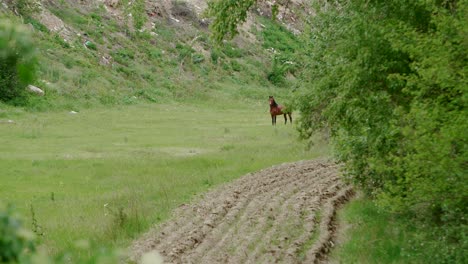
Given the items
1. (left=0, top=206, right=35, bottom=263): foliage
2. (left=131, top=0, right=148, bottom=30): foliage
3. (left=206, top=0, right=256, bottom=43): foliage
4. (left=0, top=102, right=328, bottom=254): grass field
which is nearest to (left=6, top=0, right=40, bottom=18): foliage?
(left=131, top=0, right=148, bottom=30): foliage

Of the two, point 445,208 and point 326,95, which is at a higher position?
point 326,95

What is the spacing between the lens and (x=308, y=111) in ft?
62.4

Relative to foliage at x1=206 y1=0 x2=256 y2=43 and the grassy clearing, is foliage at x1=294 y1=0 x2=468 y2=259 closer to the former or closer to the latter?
the grassy clearing

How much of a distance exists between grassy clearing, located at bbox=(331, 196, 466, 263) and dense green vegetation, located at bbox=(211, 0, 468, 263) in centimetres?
14

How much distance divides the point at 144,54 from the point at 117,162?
37.7 m

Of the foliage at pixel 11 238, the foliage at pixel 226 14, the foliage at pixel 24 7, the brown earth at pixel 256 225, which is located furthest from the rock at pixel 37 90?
the foliage at pixel 11 238

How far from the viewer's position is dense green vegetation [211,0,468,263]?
393 inches

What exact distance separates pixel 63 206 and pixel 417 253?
9408 millimetres

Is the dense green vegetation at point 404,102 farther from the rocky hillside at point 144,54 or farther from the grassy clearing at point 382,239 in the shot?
the rocky hillside at point 144,54

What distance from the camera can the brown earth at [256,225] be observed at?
499 inches

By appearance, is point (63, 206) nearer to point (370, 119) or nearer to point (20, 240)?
point (370, 119)

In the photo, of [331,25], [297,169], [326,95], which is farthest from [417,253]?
[297,169]

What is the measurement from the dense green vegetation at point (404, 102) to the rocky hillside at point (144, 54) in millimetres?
29413

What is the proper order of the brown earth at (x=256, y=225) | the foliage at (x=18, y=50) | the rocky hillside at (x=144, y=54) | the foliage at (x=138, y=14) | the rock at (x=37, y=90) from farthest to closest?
the foliage at (x=138, y=14), the rocky hillside at (x=144, y=54), the rock at (x=37, y=90), the brown earth at (x=256, y=225), the foliage at (x=18, y=50)
